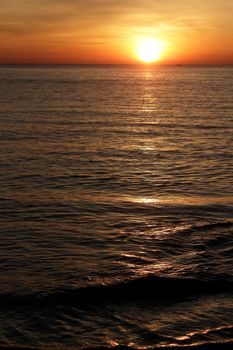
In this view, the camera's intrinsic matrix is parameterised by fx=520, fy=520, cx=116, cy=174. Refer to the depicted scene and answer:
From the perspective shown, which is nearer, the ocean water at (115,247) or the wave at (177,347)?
the wave at (177,347)

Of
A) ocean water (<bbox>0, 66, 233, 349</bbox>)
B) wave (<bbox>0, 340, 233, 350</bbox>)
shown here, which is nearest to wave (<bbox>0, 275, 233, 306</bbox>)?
ocean water (<bbox>0, 66, 233, 349</bbox>)

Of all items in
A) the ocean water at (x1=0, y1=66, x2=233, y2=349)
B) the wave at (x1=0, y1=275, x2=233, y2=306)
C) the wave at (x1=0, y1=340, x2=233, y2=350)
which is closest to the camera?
the wave at (x1=0, y1=340, x2=233, y2=350)

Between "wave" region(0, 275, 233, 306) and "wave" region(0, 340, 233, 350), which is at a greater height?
"wave" region(0, 275, 233, 306)

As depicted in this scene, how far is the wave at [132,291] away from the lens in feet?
34.5

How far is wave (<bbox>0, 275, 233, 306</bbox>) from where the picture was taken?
10508 mm

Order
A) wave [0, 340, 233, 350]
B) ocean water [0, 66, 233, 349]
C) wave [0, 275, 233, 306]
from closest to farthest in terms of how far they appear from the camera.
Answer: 1. wave [0, 340, 233, 350]
2. ocean water [0, 66, 233, 349]
3. wave [0, 275, 233, 306]

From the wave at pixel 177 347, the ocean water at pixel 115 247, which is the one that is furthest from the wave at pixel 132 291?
the wave at pixel 177 347

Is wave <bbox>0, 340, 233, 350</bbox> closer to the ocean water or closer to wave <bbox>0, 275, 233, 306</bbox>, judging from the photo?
the ocean water

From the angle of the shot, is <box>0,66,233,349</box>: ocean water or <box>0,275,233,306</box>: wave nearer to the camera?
<box>0,66,233,349</box>: ocean water

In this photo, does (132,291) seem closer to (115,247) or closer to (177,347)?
(177,347)

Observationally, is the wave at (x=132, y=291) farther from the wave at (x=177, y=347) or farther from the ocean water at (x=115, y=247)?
the wave at (x=177, y=347)

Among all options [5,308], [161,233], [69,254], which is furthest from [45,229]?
[5,308]

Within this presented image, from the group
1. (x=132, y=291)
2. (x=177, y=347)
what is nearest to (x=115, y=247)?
(x=132, y=291)

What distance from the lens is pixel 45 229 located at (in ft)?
48.7
